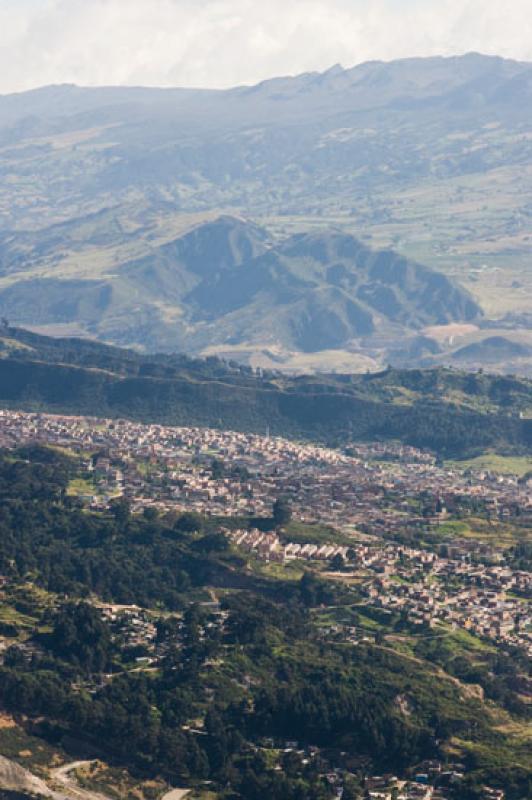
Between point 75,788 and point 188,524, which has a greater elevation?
point 75,788

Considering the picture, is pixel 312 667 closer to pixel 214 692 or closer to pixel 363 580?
pixel 214 692

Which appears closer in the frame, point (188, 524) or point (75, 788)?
point (75, 788)

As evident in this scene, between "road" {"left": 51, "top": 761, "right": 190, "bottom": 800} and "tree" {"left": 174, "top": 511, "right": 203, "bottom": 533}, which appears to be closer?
"road" {"left": 51, "top": 761, "right": 190, "bottom": 800}

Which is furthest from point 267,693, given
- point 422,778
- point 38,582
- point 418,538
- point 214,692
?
point 418,538

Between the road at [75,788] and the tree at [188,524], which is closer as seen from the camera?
the road at [75,788]

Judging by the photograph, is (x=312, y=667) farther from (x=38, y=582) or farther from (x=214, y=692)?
(x=38, y=582)

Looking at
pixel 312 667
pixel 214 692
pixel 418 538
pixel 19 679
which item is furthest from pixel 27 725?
pixel 418 538

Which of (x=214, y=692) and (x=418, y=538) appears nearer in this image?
(x=214, y=692)

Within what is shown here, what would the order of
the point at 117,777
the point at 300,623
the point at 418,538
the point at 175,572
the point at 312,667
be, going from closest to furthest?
the point at 117,777
the point at 312,667
the point at 300,623
the point at 175,572
the point at 418,538

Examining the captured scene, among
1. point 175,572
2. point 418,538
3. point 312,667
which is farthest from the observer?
point 418,538
